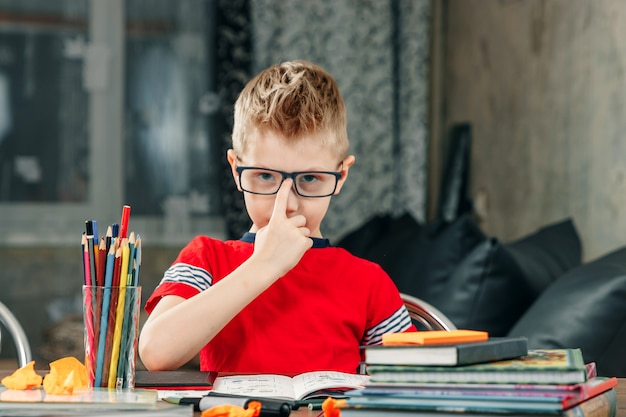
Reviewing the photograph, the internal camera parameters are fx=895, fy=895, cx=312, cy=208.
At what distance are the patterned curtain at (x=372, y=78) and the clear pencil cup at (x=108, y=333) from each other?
10.1 ft

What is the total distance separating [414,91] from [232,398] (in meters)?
3.28

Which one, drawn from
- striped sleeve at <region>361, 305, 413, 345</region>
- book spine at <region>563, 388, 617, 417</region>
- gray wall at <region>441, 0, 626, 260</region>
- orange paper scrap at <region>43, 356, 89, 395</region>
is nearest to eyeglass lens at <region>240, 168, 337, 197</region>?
striped sleeve at <region>361, 305, 413, 345</region>

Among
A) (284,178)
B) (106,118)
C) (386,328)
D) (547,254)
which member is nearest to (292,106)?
(284,178)

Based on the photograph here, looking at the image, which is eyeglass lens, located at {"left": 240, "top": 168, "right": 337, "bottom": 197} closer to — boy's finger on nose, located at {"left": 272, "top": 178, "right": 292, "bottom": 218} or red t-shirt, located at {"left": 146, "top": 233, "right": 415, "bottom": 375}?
boy's finger on nose, located at {"left": 272, "top": 178, "right": 292, "bottom": 218}

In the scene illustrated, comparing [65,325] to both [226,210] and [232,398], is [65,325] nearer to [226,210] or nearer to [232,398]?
[226,210]

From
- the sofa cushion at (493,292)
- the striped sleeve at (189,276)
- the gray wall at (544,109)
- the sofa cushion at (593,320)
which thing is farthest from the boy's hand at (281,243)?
the gray wall at (544,109)

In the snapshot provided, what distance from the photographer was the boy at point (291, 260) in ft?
3.84

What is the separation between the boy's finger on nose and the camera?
114 centimetres

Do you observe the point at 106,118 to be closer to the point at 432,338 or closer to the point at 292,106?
the point at 292,106

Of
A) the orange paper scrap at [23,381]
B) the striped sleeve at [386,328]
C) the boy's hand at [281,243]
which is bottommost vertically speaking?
the striped sleeve at [386,328]

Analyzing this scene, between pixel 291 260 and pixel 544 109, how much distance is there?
2.00 m

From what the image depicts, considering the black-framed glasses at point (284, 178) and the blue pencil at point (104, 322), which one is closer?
the blue pencil at point (104, 322)

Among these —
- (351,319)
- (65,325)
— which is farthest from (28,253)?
(351,319)

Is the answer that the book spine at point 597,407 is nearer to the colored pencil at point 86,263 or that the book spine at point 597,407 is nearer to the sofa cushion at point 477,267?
the colored pencil at point 86,263
